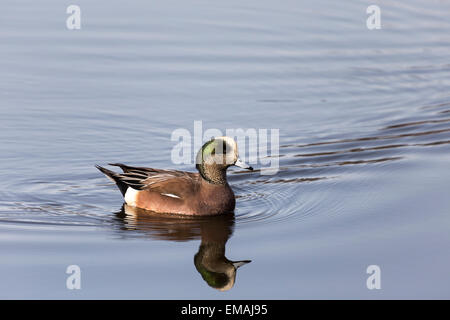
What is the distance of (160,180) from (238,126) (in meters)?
2.72

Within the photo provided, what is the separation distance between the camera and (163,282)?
7.66 m

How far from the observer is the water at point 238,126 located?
8.16 meters

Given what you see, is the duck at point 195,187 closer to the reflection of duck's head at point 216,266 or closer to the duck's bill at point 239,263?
the reflection of duck's head at point 216,266

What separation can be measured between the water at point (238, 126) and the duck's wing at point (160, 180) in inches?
14.0

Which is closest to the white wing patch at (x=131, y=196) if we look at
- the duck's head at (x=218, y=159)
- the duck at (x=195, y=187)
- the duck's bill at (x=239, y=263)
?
the duck at (x=195, y=187)

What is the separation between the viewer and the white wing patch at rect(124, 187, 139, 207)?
32.7 feet

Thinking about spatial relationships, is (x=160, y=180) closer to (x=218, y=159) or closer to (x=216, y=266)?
(x=218, y=159)

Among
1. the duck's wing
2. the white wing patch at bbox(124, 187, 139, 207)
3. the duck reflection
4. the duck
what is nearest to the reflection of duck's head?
the duck reflection

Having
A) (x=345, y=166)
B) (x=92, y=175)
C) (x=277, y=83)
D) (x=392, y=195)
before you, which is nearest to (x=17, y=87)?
(x=92, y=175)

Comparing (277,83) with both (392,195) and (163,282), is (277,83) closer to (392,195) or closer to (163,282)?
(392,195)

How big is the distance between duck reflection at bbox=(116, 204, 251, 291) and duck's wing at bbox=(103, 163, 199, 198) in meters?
0.28

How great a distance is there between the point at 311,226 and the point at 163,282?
218 centimetres

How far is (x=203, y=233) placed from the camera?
359 inches

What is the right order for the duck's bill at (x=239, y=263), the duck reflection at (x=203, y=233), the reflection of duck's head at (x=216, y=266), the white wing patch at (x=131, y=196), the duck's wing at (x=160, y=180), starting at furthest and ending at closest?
the white wing patch at (x=131, y=196), the duck's wing at (x=160, y=180), the duck's bill at (x=239, y=263), the duck reflection at (x=203, y=233), the reflection of duck's head at (x=216, y=266)
